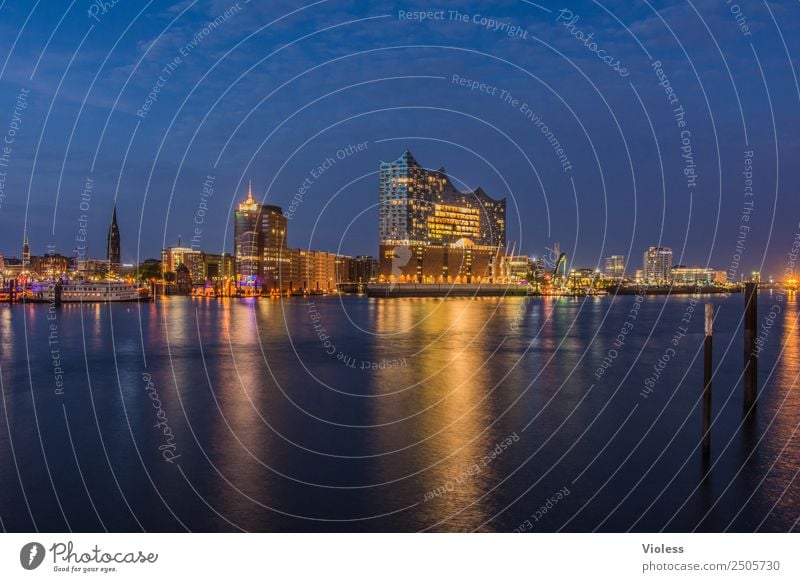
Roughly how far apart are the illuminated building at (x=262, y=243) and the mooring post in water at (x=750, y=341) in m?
158

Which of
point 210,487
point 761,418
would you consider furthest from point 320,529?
point 761,418

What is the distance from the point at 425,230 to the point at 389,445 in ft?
425

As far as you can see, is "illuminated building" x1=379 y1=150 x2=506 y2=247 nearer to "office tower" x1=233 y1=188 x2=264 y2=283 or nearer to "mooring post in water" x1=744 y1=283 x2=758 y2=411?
"office tower" x1=233 y1=188 x2=264 y2=283

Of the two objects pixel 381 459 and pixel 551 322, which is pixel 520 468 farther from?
pixel 551 322

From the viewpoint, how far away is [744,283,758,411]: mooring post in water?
1812 centimetres

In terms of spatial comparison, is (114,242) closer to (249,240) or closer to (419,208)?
(249,240)

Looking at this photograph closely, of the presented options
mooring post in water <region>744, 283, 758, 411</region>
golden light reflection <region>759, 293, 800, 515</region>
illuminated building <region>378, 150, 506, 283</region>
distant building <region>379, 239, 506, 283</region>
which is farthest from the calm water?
illuminated building <region>378, 150, 506, 283</region>

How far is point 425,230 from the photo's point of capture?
144 metres

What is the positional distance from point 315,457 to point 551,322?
2011 inches

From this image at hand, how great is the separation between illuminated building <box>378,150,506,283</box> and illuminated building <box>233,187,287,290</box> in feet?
141

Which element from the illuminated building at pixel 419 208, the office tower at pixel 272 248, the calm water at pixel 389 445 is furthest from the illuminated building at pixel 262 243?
the calm water at pixel 389 445

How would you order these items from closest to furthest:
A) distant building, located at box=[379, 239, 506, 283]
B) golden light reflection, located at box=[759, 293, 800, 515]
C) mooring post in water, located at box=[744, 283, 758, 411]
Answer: golden light reflection, located at box=[759, 293, 800, 515], mooring post in water, located at box=[744, 283, 758, 411], distant building, located at box=[379, 239, 506, 283]
